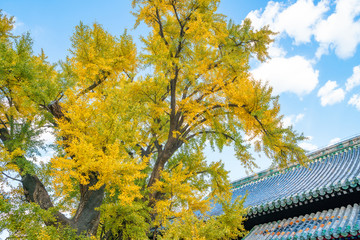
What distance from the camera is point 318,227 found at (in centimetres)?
470

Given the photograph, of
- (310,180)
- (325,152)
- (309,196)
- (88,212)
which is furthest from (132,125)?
(325,152)

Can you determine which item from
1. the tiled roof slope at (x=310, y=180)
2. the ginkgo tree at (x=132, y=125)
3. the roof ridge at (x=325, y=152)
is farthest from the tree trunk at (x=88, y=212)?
the roof ridge at (x=325, y=152)

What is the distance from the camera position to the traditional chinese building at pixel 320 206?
4547mm

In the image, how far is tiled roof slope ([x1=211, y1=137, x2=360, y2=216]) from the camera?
514 cm

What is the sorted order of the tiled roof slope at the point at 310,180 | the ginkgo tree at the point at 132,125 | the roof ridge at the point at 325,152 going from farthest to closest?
the roof ridge at the point at 325,152 → the tiled roof slope at the point at 310,180 → the ginkgo tree at the point at 132,125

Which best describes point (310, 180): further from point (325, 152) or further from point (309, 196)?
point (309, 196)

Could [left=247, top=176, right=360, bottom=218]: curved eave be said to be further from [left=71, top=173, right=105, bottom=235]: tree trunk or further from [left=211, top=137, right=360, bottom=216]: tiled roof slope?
[left=71, top=173, right=105, bottom=235]: tree trunk

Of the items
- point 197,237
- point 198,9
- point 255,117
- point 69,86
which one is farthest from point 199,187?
point 198,9

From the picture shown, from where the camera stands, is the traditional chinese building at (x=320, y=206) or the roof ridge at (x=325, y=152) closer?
the traditional chinese building at (x=320, y=206)

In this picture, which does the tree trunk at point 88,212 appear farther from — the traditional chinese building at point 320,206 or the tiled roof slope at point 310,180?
the traditional chinese building at point 320,206

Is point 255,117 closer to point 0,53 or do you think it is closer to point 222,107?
point 222,107

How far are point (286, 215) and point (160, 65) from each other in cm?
505

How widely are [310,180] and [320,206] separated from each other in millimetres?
1713

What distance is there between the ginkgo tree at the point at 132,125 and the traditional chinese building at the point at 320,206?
747mm
